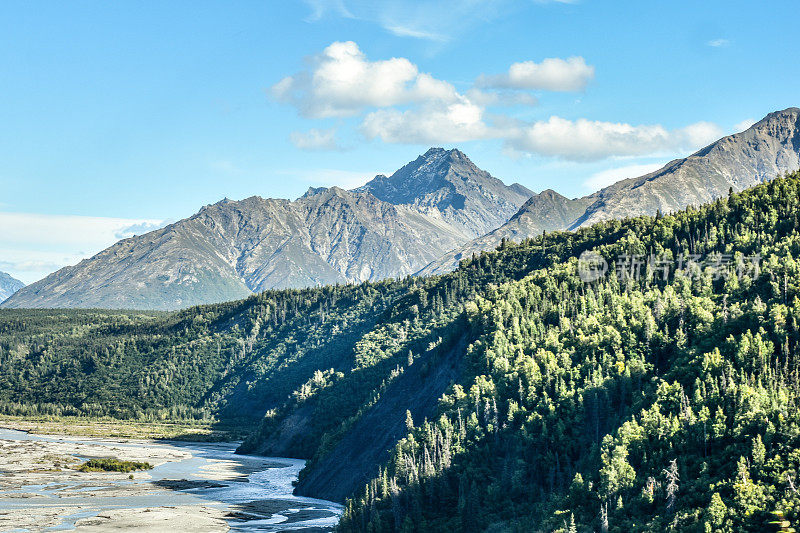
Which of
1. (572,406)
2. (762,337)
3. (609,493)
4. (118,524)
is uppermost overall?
(762,337)

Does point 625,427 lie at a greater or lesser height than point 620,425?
greater

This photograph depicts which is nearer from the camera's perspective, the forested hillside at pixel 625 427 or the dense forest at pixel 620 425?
the forested hillside at pixel 625 427

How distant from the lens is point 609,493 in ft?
406

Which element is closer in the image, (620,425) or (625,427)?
(625,427)

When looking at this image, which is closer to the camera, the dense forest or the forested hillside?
the forested hillside

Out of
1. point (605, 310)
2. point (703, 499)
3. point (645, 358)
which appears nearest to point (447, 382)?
point (605, 310)

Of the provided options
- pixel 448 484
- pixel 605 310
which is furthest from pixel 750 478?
pixel 605 310

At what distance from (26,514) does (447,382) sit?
89328 millimetres

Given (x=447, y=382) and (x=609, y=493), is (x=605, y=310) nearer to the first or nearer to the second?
(x=447, y=382)

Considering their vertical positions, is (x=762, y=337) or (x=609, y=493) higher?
(x=762, y=337)

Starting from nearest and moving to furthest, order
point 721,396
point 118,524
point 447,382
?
point 721,396
point 118,524
point 447,382

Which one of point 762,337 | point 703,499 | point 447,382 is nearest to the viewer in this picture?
point 703,499

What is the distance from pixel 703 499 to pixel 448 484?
157ft

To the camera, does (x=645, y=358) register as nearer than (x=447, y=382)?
Yes
